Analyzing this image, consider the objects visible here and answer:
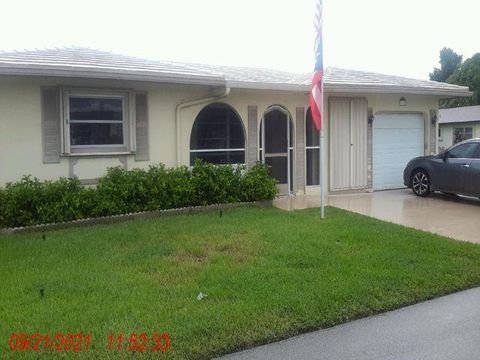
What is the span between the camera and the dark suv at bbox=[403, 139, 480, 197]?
35.8ft

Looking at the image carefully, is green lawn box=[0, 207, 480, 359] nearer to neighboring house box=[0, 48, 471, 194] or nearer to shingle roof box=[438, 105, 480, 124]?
neighboring house box=[0, 48, 471, 194]

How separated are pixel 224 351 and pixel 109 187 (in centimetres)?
576

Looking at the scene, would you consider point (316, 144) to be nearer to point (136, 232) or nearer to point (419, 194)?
point (419, 194)

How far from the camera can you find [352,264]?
6.29 meters

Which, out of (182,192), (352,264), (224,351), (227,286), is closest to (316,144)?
(182,192)

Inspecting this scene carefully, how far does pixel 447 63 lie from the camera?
54156 millimetres

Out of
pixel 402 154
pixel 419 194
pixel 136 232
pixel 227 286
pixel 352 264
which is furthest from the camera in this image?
pixel 402 154

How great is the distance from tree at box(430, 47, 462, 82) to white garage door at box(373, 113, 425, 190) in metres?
43.9

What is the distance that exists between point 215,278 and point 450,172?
25.5ft

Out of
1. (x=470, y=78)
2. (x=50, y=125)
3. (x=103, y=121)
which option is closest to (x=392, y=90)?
(x=103, y=121)

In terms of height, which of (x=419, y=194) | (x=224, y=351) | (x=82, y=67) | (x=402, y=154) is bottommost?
(x=224, y=351)

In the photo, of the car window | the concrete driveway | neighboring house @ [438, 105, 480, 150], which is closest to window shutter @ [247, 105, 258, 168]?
the concrete driveway

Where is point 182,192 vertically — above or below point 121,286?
above

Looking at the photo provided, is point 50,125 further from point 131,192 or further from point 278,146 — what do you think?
point 278,146
